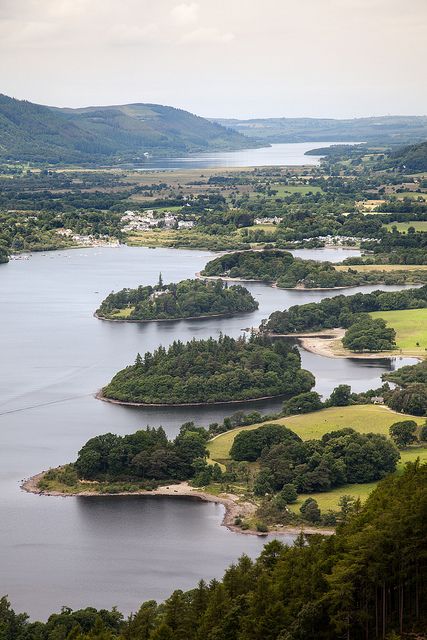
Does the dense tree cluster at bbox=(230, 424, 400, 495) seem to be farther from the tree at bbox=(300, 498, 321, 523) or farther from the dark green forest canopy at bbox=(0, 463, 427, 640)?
the dark green forest canopy at bbox=(0, 463, 427, 640)

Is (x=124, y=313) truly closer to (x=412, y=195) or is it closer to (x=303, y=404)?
(x=303, y=404)

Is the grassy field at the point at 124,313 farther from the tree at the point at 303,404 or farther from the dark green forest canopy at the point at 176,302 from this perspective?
the tree at the point at 303,404

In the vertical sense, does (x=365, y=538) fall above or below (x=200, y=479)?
above

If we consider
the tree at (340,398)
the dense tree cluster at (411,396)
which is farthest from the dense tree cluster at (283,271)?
the tree at (340,398)

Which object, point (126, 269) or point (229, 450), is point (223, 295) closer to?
point (126, 269)

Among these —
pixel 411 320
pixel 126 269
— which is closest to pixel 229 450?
pixel 411 320

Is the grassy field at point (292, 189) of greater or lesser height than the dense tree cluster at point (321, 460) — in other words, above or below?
above
